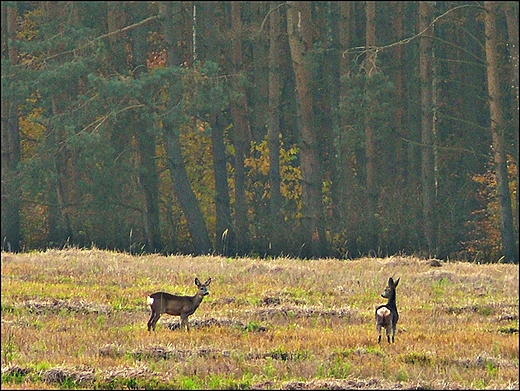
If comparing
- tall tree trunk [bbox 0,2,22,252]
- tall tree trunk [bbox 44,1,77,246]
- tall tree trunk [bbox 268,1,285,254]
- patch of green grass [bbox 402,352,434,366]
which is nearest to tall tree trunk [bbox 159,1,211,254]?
tall tree trunk [bbox 268,1,285,254]

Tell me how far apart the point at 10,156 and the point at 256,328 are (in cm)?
2561

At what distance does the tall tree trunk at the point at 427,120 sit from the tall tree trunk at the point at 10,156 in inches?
523

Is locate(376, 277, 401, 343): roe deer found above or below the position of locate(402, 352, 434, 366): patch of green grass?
above

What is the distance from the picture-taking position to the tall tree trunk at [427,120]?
3603 cm

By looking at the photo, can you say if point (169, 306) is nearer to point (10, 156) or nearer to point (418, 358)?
point (418, 358)

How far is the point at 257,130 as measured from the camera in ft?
150

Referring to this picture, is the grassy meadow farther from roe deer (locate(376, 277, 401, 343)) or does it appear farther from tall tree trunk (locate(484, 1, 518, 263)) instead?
tall tree trunk (locate(484, 1, 518, 263))

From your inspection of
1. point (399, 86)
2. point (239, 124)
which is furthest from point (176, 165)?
point (399, 86)

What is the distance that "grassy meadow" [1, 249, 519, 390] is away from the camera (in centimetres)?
1125

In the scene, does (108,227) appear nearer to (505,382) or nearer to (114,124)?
(114,124)

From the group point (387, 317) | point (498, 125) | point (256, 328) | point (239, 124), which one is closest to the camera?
point (387, 317)

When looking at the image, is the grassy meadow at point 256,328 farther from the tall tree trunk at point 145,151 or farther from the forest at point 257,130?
the tall tree trunk at point 145,151

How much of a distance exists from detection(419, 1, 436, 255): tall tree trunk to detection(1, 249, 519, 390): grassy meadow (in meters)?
12.4

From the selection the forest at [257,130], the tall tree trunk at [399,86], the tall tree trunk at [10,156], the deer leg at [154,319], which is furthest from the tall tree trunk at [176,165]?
the deer leg at [154,319]
